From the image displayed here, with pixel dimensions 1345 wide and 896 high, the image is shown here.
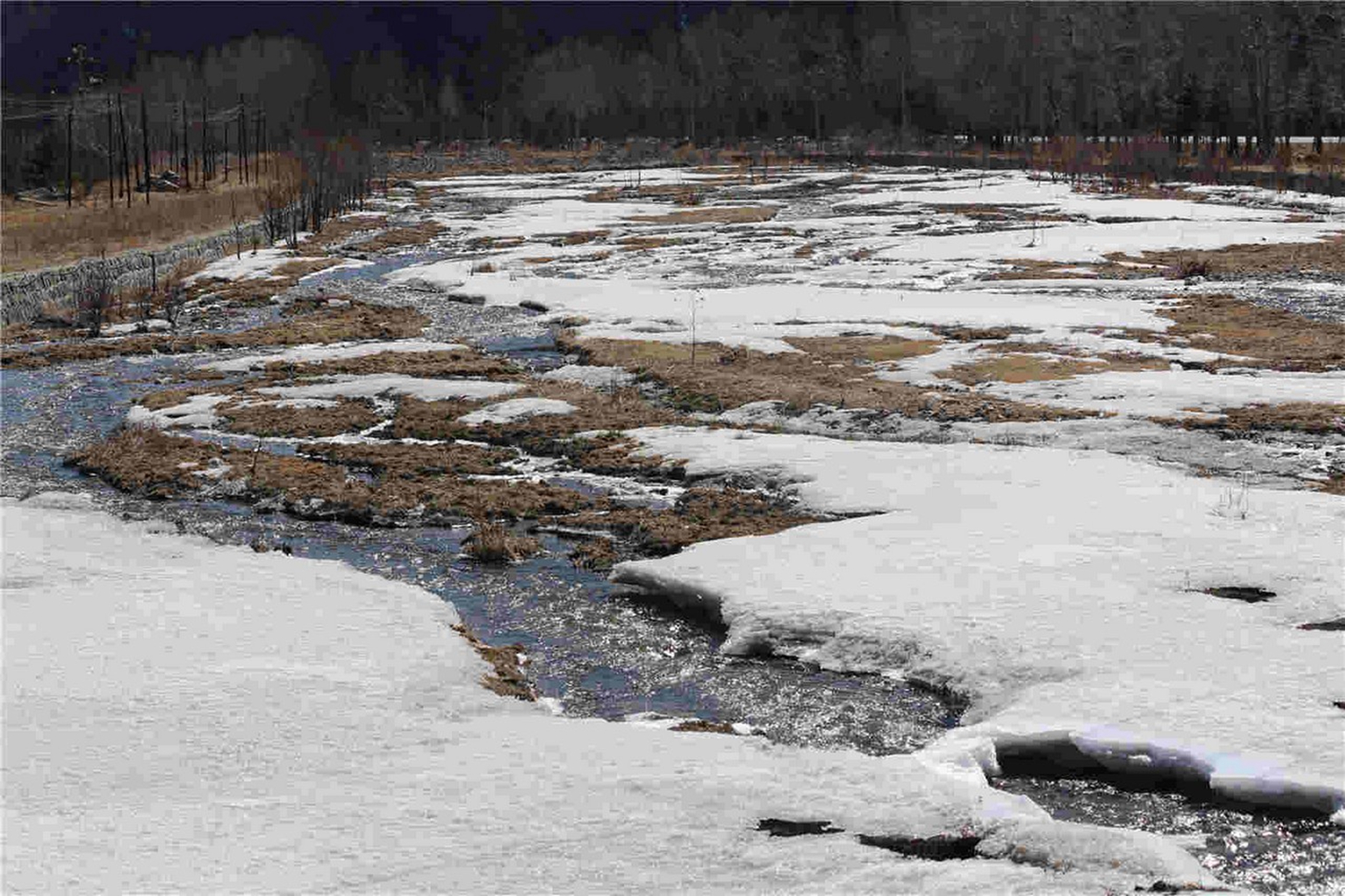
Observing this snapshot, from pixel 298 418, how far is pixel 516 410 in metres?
3.16

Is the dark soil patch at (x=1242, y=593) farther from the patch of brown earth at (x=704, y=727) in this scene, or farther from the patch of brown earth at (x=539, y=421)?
the patch of brown earth at (x=539, y=421)

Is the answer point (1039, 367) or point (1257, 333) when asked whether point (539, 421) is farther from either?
point (1257, 333)

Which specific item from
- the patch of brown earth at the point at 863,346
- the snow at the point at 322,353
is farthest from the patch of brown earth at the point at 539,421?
the snow at the point at 322,353

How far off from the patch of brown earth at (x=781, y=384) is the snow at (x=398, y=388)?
2.67m

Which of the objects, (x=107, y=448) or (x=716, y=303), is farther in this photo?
(x=716, y=303)

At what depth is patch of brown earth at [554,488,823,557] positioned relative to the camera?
14.9 m

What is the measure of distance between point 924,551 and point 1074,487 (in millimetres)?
2948

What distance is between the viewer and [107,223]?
51.6 meters

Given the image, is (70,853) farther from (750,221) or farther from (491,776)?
(750,221)

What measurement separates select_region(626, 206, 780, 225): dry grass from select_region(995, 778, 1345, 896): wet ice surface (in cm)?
4896

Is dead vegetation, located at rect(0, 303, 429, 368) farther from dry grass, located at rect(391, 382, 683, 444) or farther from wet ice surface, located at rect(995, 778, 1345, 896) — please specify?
wet ice surface, located at rect(995, 778, 1345, 896)

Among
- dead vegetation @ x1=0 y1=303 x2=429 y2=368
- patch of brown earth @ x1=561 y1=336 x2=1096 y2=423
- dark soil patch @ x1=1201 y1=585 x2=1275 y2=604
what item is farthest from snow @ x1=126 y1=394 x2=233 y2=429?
dark soil patch @ x1=1201 y1=585 x2=1275 y2=604

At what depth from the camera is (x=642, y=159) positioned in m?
121

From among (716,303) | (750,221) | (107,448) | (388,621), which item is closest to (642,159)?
(750,221)
